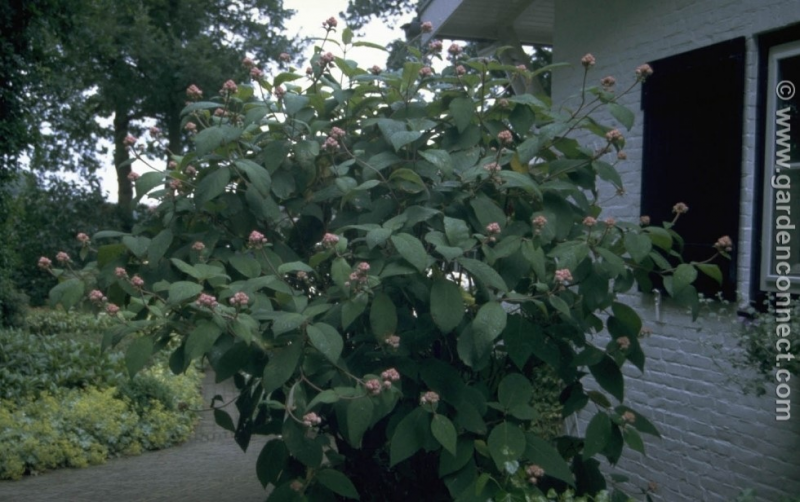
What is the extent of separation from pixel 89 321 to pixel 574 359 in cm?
1447

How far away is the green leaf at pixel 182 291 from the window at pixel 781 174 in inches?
123

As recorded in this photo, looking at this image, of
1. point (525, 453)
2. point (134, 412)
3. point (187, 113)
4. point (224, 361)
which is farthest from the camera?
point (134, 412)

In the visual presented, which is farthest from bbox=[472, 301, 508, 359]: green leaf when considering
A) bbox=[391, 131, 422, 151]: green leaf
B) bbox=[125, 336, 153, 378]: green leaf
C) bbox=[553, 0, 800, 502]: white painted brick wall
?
bbox=[553, 0, 800, 502]: white painted brick wall

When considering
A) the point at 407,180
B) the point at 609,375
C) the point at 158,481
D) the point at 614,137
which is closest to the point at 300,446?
the point at 407,180

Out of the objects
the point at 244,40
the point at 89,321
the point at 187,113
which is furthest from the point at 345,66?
the point at 244,40

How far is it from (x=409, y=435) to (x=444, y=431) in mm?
160

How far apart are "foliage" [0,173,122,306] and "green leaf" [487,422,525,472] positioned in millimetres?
18437

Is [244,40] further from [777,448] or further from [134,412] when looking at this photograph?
[777,448]

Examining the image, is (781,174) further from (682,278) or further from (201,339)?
(201,339)

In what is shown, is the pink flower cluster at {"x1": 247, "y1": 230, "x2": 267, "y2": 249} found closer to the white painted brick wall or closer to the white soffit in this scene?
the white painted brick wall

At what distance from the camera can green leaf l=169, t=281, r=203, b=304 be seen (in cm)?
334

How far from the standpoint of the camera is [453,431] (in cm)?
375

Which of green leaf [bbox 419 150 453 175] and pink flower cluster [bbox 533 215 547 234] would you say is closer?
pink flower cluster [bbox 533 215 547 234]

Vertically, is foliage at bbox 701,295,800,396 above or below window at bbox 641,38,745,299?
below
